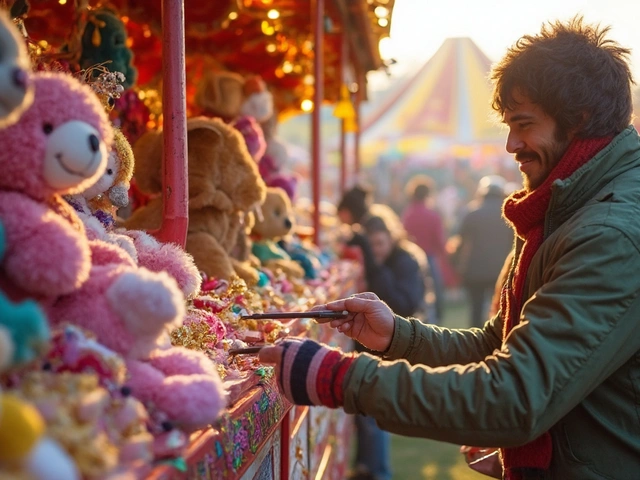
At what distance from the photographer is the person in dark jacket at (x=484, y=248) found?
7023mm

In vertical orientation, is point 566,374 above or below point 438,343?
above

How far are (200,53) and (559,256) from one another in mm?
3546

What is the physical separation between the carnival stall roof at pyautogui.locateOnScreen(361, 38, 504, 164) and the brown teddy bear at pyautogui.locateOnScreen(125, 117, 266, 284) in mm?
11736

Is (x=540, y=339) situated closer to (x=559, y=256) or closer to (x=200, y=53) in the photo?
(x=559, y=256)

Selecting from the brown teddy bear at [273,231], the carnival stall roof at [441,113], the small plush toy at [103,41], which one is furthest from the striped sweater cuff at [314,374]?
the carnival stall roof at [441,113]

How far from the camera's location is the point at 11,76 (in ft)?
3.19

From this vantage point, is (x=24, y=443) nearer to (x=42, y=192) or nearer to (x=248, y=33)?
(x=42, y=192)

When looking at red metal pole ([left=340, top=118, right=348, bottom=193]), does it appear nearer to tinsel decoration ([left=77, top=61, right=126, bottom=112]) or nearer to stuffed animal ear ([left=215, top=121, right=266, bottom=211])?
stuffed animal ear ([left=215, top=121, right=266, bottom=211])

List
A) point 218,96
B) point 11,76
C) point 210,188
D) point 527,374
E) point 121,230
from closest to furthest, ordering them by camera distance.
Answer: point 11,76 < point 527,374 < point 121,230 < point 210,188 < point 218,96

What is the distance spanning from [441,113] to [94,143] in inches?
555

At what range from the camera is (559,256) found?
1.50 m

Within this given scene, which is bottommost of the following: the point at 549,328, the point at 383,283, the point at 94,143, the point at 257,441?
the point at 383,283

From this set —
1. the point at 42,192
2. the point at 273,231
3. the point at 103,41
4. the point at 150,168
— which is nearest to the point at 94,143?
the point at 42,192

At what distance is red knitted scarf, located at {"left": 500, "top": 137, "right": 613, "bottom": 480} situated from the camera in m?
1.59
